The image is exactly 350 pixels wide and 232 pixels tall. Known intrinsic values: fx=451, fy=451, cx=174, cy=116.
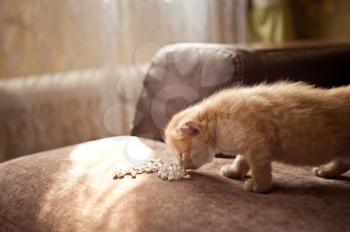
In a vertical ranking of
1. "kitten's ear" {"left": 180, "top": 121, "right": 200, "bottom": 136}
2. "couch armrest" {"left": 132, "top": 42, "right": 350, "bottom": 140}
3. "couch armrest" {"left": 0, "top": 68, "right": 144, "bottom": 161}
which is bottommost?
"couch armrest" {"left": 0, "top": 68, "right": 144, "bottom": 161}

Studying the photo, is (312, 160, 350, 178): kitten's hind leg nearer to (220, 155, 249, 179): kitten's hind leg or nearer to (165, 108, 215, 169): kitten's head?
(220, 155, 249, 179): kitten's hind leg

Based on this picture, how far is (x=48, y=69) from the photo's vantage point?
213 centimetres

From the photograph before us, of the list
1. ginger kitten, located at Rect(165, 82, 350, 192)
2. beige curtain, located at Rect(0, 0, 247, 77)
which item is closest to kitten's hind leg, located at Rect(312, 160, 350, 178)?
ginger kitten, located at Rect(165, 82, 350, 192)

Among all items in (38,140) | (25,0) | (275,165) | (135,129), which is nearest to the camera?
(275,165)

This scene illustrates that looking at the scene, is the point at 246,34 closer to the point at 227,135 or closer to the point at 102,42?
the point at 102,42

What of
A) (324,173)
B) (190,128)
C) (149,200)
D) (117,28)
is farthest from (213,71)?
(117,28)

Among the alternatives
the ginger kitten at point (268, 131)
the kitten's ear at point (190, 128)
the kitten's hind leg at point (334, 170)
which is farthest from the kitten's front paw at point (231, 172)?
the kitten's hind leg at point (334, 170)

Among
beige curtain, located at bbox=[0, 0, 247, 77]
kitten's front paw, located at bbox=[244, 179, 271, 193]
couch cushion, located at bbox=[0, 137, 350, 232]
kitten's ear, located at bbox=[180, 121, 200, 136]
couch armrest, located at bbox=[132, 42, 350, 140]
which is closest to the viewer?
couch cushion, located at bbox=[0, 137, 350, 232]

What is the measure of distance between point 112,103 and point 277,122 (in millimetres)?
1296

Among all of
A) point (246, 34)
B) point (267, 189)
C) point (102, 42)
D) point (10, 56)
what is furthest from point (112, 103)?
point (267, 189)

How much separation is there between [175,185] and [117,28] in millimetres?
1301

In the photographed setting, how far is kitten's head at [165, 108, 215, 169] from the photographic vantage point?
1.26 meters

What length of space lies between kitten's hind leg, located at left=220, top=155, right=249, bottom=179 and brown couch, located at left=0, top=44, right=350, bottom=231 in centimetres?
4

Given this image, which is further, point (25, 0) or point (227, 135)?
point (25, 0)
